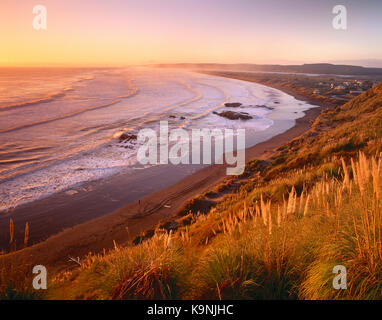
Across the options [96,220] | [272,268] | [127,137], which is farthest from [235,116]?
[272,268]

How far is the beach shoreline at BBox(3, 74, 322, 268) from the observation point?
26.3 feet

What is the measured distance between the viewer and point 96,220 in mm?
10055

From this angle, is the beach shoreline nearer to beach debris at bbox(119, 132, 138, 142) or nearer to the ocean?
the ocean

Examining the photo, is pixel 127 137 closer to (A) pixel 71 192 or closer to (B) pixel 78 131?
(B) pixel 78 131

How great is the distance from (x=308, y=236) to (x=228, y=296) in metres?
1.50

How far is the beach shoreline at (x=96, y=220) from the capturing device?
26.3 ft

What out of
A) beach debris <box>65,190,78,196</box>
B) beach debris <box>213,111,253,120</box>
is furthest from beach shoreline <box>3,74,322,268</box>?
beach debris <box>213,111,253,120</box>

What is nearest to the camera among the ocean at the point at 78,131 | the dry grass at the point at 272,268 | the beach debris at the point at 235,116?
the dry grass at the point at 272,268

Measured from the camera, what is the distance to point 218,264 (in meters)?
3.02

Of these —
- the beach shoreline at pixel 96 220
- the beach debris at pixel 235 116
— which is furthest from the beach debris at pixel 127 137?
the beach debris at pixel 235 116

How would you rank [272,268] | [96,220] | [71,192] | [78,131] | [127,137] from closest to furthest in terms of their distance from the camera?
[272,268] → [96,220] → [71,192] → [127,137] → [78,131]

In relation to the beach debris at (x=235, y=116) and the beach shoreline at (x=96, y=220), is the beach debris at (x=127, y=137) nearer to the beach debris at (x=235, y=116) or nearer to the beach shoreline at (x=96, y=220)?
the beach shoreline at (x=96, y=220)
